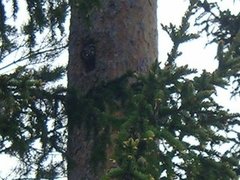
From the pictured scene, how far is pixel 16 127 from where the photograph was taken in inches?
138

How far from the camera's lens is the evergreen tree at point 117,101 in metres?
3.01

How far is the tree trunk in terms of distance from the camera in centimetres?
420

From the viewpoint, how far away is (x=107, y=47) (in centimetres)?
433

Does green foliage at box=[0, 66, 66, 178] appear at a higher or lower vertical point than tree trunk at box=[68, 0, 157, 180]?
lower

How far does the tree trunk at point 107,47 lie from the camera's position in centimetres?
420

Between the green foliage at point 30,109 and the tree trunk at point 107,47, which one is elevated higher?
the tree trunk at point 107,47

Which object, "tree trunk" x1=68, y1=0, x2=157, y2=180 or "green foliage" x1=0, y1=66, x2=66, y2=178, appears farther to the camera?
"tree trunk" x1=68, y1=0, x2=157, y2=180

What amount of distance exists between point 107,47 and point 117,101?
637mm

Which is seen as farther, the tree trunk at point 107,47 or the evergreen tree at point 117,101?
the tree trunk at point 107,47

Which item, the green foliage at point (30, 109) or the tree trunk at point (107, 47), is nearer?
the green foliage at point (30, 109)

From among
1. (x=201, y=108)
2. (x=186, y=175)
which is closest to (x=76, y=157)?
(x=186, y=175)

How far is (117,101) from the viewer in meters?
3.83

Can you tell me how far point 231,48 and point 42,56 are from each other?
4.51m

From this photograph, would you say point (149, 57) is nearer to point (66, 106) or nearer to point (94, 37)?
point (94, 37)
